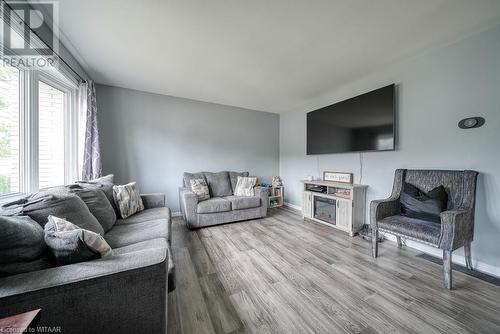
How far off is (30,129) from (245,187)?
2.84 meters

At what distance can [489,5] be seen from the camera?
151cm

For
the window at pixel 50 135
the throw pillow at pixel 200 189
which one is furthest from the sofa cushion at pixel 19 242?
the throw pillow at pixel 200 189

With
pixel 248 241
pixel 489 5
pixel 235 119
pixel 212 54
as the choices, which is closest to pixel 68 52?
pixel 212 54

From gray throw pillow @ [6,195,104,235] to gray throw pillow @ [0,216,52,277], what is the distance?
0.66 ft

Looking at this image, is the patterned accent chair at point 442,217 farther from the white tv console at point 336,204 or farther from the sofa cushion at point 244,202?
the sofa cushion at point 244,202

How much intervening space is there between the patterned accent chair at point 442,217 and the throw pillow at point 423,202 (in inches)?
2.5

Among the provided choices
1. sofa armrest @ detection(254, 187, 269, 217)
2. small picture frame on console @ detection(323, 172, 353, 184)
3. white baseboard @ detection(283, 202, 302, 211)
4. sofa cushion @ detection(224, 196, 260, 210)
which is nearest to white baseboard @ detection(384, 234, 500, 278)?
small picture frame on console @ detection(323, 172, 353, 184)

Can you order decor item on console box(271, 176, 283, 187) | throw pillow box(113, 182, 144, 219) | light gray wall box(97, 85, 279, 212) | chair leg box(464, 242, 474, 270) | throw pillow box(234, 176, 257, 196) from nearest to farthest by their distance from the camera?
chair leg box(464, 242, 474, 270), throw pillow box(113, 182, 144, 219), light gray wall box(97, 85, 279, 212), throw pillow box(234, 176, 257, 196), decor item on console box(271, 176, 283, 187)

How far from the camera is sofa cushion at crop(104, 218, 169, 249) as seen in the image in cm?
150

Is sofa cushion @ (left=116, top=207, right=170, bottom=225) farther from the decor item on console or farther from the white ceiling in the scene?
the decor item on console

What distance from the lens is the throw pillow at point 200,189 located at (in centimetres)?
324

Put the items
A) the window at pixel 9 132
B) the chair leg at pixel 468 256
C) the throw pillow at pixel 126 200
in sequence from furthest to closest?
the throw pillow at pixel 126 200 < the chair leg at pixel 468 256 < the window at pixel 9 132

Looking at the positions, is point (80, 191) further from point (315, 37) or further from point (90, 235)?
point (315, 37)

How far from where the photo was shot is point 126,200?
7.13ft
